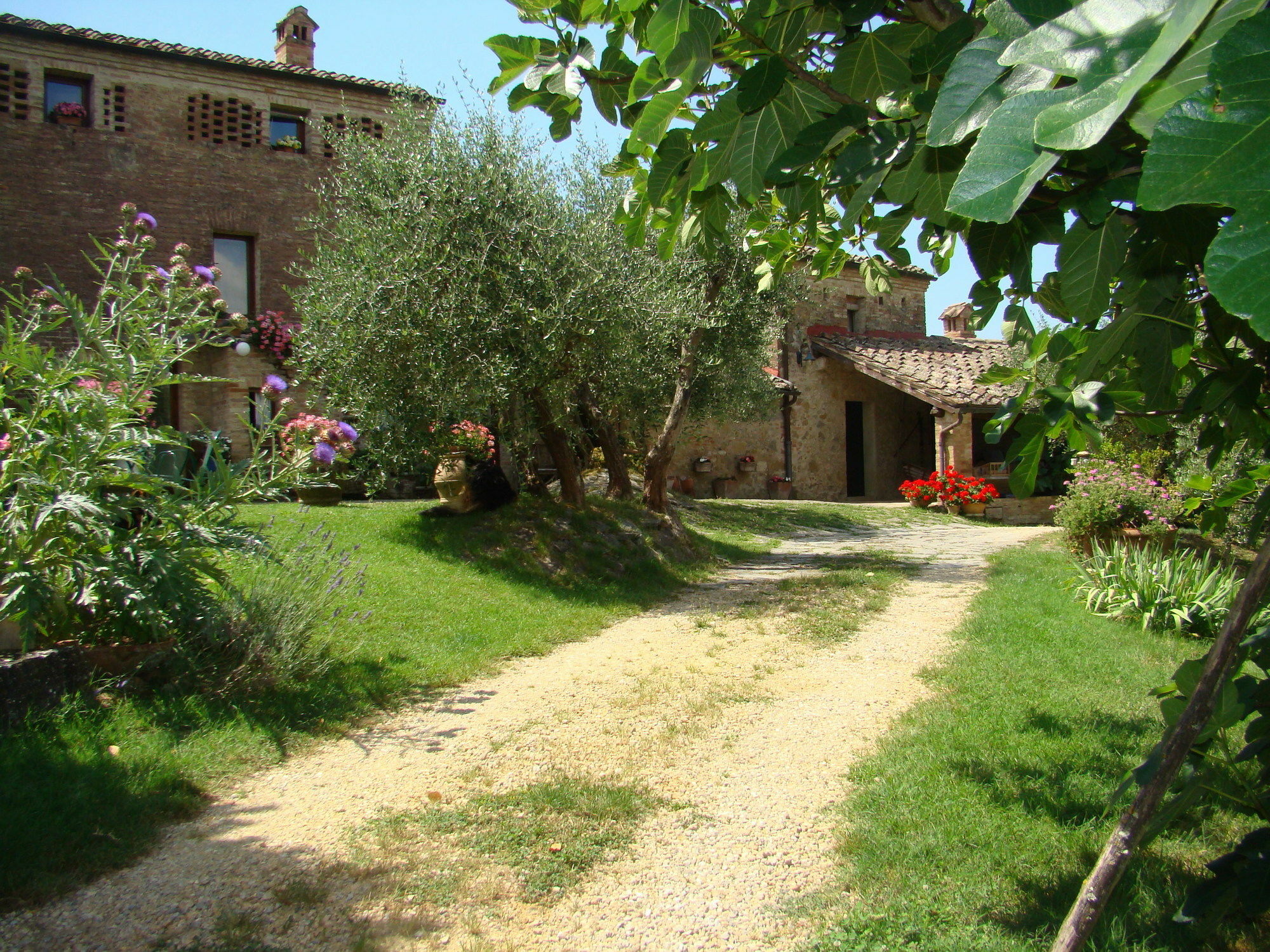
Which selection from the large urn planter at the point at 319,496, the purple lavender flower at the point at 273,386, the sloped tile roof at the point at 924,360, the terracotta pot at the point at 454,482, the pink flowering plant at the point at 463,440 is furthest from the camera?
the sloped tile roof at the point at 924,360

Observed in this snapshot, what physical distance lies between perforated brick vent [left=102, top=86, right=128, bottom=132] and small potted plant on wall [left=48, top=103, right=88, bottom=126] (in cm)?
35

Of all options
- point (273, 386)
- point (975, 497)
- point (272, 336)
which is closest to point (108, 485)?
point (273, 386)

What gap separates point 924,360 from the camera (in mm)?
20297

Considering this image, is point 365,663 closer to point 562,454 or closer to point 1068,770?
point 1068,770

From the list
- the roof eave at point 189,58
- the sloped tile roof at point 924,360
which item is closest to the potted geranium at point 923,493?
the sloped tile roof at point 924,360

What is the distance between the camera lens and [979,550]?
12.2 m

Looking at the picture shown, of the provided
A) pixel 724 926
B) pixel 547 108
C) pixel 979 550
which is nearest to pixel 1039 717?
pixel 724 926

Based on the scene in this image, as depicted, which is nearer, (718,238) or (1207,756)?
(1207,756)

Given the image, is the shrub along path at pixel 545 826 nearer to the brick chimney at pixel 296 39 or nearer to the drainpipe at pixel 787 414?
the drainpipe at pixel 787 414

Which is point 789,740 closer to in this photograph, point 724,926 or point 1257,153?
point 724,926

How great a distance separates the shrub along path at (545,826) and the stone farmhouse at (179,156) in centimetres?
1148

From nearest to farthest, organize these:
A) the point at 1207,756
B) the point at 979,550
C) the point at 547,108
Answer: the point at 1207,756 → the point at 547,108 → the point at 979,550

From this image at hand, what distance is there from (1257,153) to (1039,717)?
4661mm

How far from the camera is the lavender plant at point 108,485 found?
421 centimetres
